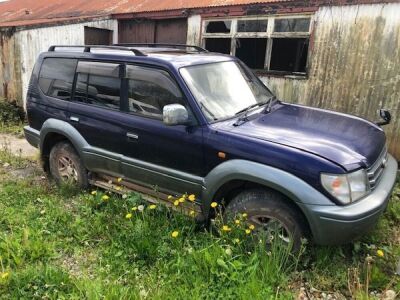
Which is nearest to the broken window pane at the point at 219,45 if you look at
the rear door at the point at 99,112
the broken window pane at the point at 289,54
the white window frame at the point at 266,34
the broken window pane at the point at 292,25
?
the white window frame at the point at 266,34

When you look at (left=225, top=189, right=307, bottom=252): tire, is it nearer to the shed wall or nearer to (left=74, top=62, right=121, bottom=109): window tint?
(left=74, top=62, right=121, bottom=109): window tint

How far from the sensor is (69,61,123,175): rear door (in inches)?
171

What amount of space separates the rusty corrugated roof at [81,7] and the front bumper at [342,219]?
6089 mm

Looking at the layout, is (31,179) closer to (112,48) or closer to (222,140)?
(112,48)

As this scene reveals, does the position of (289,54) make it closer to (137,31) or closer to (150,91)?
(150,91)

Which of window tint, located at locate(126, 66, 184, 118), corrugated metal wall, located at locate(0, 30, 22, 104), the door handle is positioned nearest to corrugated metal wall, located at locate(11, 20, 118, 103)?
corrugated metal wall, located at locate(0, 30, 22, 104)

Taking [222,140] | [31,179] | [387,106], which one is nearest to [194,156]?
[222,140]

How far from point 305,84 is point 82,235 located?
5832 mm

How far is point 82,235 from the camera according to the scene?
3.97 meters

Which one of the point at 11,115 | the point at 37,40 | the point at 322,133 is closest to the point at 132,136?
the point at 322,133

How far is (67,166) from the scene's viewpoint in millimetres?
5137

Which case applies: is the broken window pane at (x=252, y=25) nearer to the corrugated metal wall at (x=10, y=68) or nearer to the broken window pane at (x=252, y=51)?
the broken window pane at (x=252, y=51)

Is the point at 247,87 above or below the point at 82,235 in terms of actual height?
above

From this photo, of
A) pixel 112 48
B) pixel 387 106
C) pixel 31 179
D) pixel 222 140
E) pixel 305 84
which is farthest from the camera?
pixel 305 84
